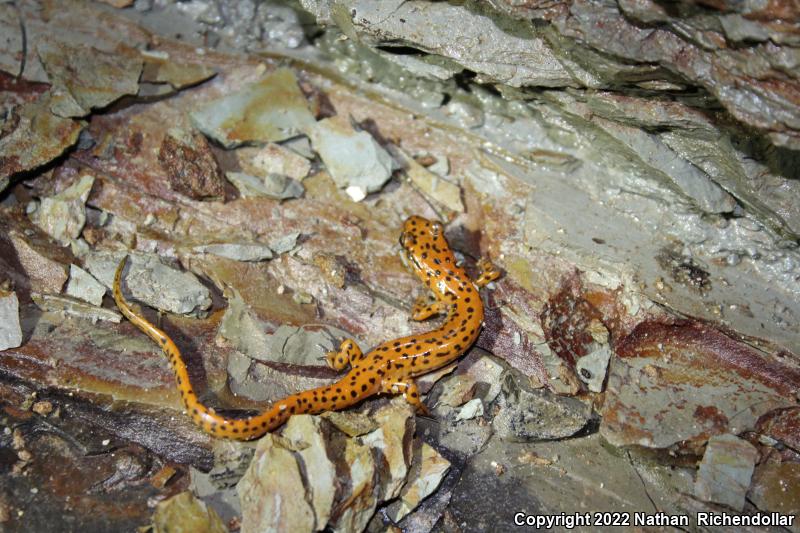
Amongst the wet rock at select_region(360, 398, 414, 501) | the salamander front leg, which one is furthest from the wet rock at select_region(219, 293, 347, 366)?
the wet rock at select_region(360, 398, 414, 501)

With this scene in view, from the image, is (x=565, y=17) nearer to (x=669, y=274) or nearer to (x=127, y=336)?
(x=669, y=274)

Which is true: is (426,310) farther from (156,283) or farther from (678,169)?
(678,169)

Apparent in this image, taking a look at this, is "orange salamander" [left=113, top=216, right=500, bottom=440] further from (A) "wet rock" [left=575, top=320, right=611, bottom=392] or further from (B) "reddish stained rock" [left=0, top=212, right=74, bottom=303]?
(A) "wet rock" [left=575, top=320, right=611, bottom=392]

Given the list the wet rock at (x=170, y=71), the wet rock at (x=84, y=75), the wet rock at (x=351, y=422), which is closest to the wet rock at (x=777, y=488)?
the wet rock at (x=351, y=422)

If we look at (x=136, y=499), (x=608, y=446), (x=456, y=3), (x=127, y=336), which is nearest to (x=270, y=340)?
(x=127, y=336)

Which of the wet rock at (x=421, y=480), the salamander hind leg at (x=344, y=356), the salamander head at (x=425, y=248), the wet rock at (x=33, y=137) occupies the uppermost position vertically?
the wet rock at (x=33, y=137)

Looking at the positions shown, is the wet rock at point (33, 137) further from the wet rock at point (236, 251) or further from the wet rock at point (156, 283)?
the wet rock at point (236, 251)
